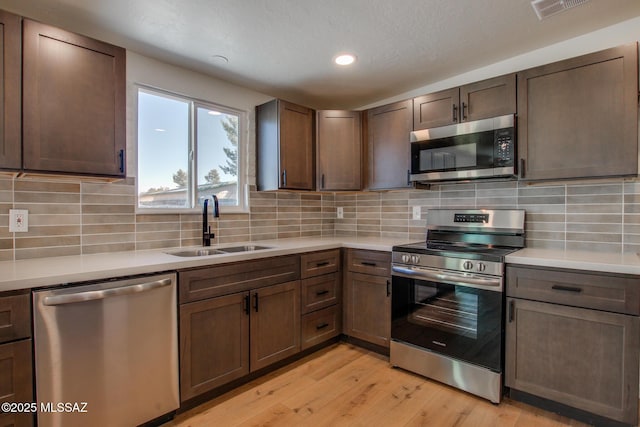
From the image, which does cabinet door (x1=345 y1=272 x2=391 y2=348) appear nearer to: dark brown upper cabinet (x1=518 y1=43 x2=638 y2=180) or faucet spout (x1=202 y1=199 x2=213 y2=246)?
faucet spout (x1=202 y1=199 x2=213 y2=246)

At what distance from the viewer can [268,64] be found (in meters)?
2.43

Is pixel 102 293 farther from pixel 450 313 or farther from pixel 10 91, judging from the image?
pixel 450 313

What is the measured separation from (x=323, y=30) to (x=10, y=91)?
66.6 inches

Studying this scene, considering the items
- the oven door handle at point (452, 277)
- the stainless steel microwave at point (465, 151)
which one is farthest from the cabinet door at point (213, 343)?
the stainless steel microwave at point (465, 151)

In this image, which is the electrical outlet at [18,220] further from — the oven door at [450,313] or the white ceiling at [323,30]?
the oven door at [450,313]

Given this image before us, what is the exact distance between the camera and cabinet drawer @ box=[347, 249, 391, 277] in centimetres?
250

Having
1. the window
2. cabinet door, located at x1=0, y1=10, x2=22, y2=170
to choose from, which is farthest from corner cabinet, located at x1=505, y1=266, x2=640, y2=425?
cabinet door, located at x1=0, y1=10, x2=22, y2=170

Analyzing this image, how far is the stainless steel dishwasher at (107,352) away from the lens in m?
1.38

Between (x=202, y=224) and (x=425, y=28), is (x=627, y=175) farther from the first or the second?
(x=202, y=224)

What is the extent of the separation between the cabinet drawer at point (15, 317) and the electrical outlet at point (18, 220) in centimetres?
73

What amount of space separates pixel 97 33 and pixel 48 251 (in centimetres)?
140

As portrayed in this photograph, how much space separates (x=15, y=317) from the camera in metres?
1.30

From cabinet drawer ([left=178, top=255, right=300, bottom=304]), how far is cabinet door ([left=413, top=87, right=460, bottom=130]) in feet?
5.03

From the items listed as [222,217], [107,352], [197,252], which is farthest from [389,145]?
[107,352]
